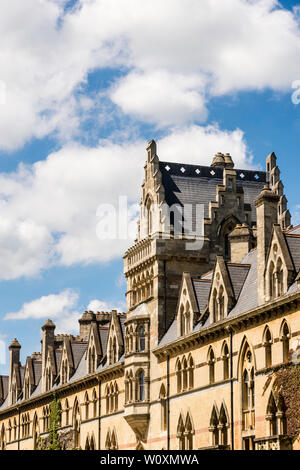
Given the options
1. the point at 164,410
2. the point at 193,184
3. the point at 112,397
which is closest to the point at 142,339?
the point at 164,410

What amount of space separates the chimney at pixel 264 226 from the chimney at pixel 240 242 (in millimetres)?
8602

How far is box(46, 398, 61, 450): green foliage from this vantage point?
262 feet

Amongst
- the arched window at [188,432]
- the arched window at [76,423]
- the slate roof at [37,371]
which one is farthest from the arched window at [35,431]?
the arched window at [188,432]

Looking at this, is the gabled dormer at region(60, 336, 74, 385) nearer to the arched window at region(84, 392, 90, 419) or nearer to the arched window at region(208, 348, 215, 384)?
the arched window at region(84, 392, 90, 419)

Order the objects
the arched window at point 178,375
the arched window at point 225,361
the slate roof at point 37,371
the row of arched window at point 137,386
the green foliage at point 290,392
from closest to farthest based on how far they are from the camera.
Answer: the green foliage at point 290,392 → the arched window at point 225,361 → the arched window at point 178,375 → the row of arched window at point 137,386 → the slate roof at point 37,371

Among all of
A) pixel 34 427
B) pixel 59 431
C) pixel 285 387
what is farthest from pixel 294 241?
pixel 34 427

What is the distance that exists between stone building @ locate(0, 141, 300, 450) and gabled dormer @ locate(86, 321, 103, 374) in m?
0.09

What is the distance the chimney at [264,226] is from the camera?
46.8m

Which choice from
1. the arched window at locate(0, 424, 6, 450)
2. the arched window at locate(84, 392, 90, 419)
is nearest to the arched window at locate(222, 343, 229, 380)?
the arched window at locate(84, 392, 90, 419)

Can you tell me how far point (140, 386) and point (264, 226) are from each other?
1826 centimetres

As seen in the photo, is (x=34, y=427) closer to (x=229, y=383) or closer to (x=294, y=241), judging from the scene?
(x=229, y=383)

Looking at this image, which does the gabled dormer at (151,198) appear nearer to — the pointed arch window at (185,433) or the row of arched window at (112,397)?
the row of arched window at (112,397)

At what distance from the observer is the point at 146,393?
2399 inches
